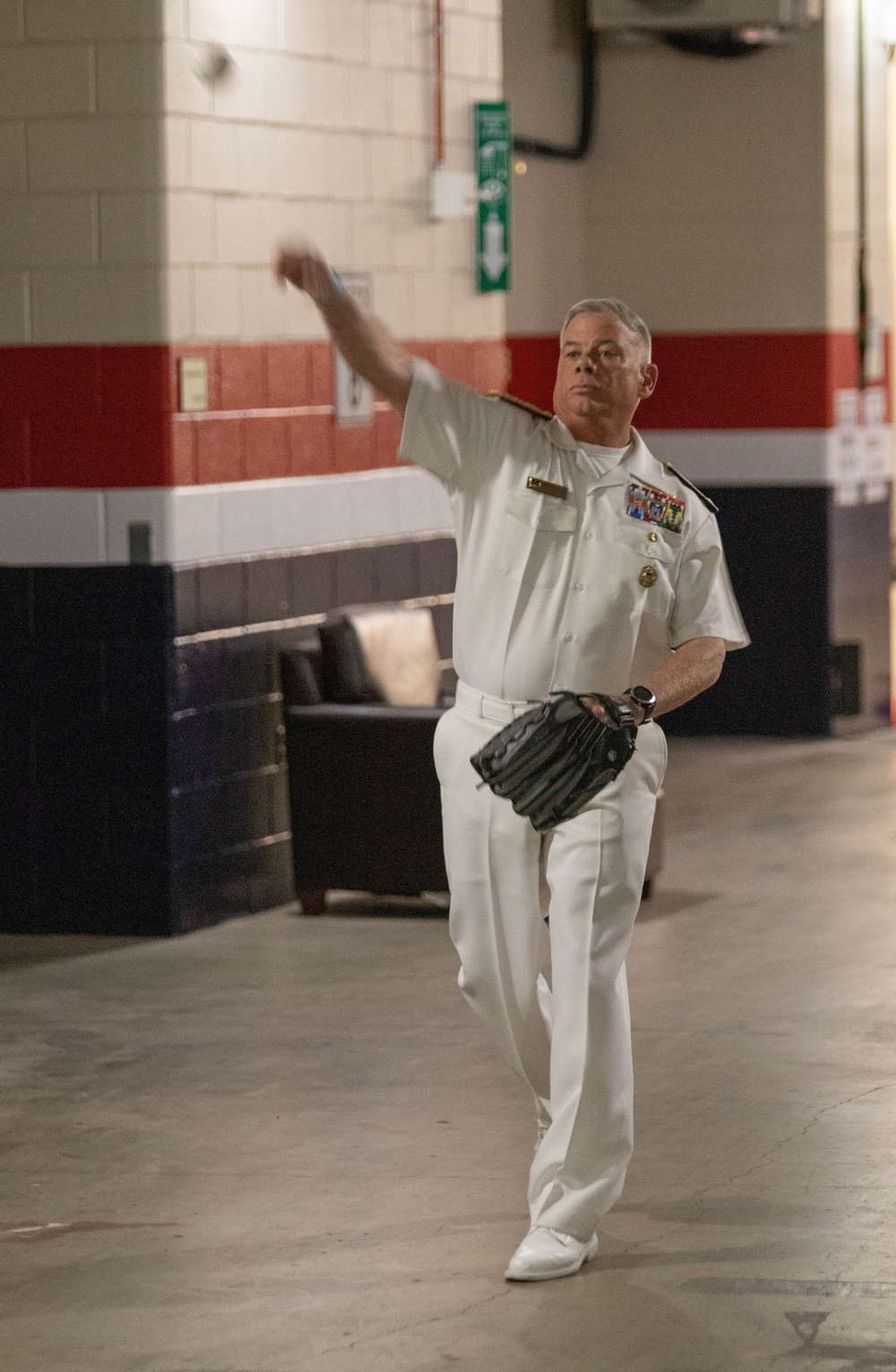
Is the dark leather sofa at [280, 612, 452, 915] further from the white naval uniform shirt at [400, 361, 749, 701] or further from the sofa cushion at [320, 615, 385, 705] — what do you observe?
the white naval uniform shirt at [400, 361, 749, 701]

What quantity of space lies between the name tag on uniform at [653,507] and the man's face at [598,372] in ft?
0.40

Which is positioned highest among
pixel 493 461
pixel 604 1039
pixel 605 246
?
pixel 605 246

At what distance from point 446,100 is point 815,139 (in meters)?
3.03

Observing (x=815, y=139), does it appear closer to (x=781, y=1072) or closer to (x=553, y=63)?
(x=553, y=63)

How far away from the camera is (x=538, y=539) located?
13.0 ft

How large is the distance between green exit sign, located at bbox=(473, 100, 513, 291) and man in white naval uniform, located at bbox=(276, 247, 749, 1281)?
4165 mm

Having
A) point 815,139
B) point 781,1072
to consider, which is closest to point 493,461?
point 781,1072

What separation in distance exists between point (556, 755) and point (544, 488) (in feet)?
1.55

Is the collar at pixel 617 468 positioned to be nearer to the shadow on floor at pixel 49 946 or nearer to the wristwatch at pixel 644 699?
the wristwatch at pixel 644 699

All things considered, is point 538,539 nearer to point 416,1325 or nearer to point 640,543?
point 640,543

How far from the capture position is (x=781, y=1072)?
5.20 m

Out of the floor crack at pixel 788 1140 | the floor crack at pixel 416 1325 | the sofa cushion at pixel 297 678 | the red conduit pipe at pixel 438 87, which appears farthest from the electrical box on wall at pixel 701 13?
the floor crack at pixel 416 1325

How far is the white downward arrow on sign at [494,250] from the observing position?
27.0 ft

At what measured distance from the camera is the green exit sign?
814cm
